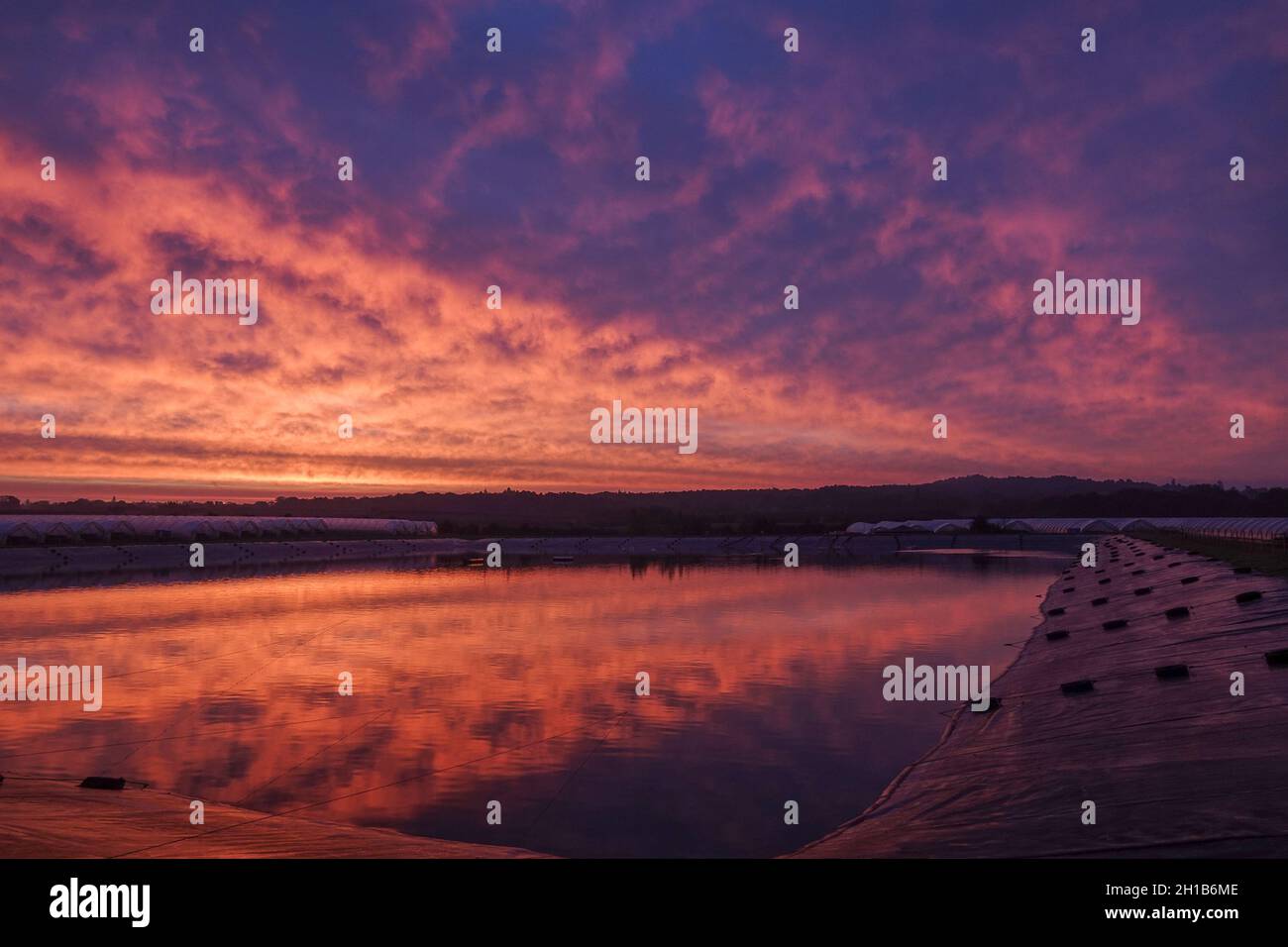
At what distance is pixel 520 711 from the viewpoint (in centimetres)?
2109

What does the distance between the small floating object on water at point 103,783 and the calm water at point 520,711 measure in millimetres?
894

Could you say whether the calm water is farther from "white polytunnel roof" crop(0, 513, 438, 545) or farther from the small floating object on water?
"white polytunnel roof" crop(0, 513, 438, 545)

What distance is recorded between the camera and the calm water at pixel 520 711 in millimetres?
14141

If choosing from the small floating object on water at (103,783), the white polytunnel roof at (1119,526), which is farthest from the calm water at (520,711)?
the white polytunnel roof at (1119,526)

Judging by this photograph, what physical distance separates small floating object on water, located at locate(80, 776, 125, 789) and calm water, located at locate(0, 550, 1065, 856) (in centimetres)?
89

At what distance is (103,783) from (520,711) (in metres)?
9.06

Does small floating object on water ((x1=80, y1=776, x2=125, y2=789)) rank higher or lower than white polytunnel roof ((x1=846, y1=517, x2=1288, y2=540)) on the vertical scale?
lower

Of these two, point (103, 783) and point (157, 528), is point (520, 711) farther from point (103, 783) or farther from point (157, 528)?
point (157, 528)

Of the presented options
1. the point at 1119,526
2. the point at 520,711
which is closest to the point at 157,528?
the point at 520,711

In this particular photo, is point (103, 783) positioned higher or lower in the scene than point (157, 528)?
lower

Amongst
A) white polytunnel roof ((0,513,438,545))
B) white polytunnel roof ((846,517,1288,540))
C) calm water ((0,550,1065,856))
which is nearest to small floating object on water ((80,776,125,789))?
calm water ((0,550,1065,856))

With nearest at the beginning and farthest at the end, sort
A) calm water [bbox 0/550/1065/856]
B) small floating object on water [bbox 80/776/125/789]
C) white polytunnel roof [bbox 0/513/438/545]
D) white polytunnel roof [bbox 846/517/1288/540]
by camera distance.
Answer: calm water [bbox 0/550/1065/856], small floating object on water [bbox 80/776/125/789], white polytunnel roof [bbox 846/517/1288/540], white polytunnel roof [bbox 0/513/438/545]

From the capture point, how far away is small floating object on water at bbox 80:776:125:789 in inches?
572

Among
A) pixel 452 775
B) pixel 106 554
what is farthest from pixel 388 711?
pixel 106 554
